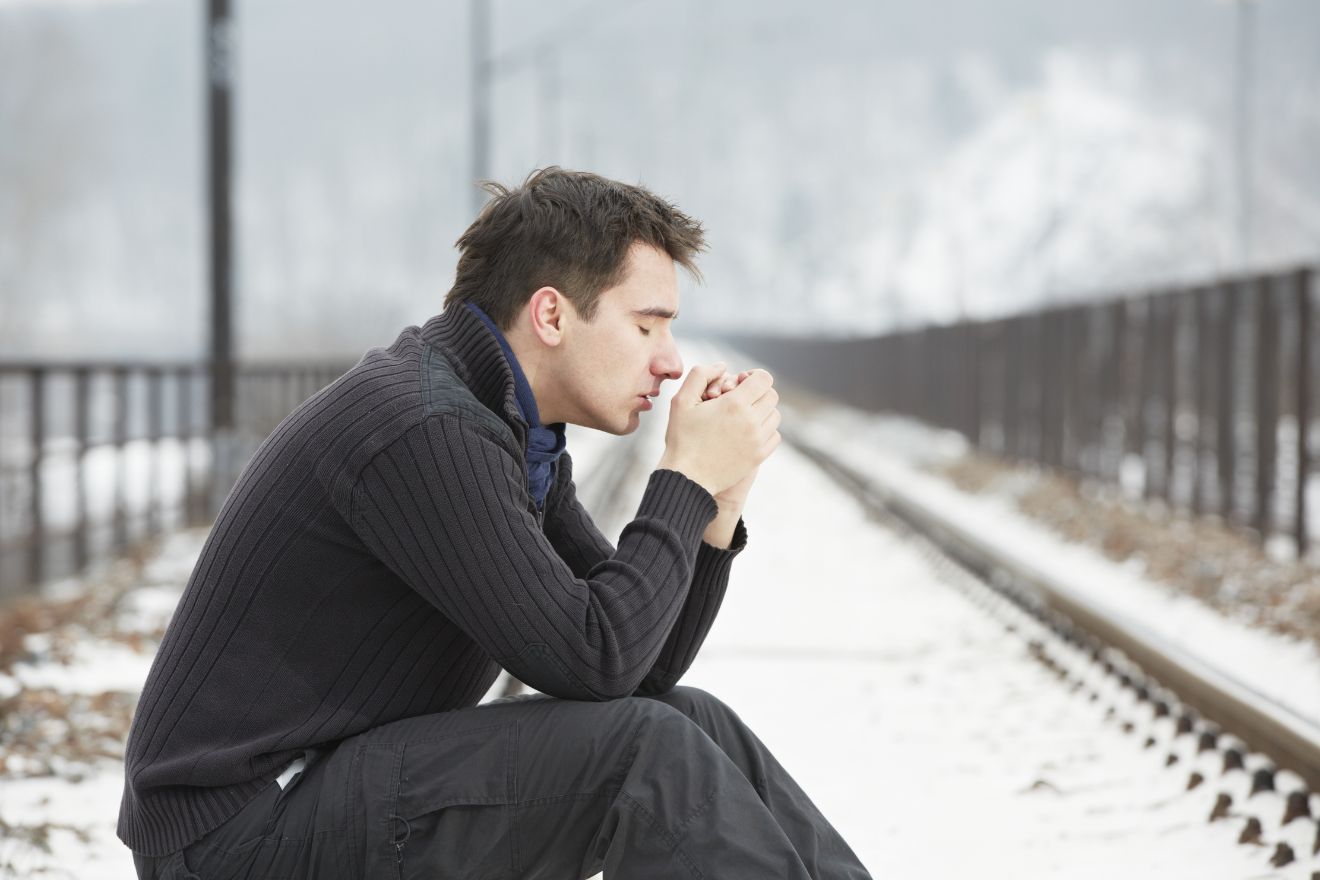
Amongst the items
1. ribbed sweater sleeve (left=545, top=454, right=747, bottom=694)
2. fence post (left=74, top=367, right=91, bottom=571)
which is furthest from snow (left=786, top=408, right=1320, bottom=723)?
fence post (left=74, top=367, right=91, bottom=571)

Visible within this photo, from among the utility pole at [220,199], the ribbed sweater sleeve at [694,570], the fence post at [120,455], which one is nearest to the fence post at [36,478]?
the fence post at [120,455]

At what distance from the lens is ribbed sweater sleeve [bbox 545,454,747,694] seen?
2.85 m

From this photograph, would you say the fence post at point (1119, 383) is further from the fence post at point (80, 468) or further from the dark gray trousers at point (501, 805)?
the dark gray trousers at point (501, 805)

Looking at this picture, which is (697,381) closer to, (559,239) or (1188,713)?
(559,239)

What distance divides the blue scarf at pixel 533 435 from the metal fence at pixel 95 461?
646 centimetres

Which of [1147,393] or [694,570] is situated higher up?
[694,570]

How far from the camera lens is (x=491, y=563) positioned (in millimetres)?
2348

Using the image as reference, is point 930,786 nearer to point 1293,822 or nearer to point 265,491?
point 1293,822

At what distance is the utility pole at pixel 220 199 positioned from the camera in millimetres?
13305

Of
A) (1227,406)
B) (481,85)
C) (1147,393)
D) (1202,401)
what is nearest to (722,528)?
(1227,406)

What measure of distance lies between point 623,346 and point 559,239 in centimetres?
21

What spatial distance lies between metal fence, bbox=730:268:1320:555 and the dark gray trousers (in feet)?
25.9

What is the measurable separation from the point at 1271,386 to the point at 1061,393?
5.50 m

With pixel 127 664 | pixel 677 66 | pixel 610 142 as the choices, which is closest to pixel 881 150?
pixel 610 142
